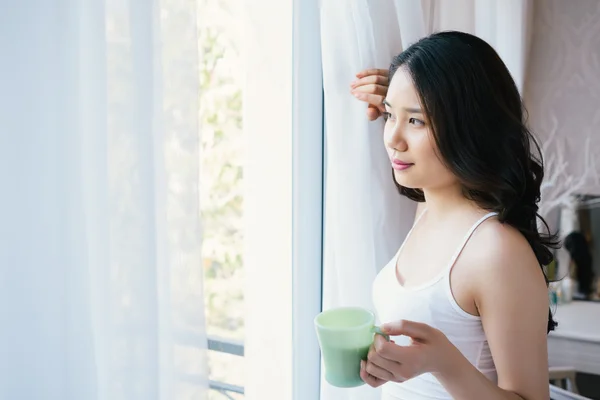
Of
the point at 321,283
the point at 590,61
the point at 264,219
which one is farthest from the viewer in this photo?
the point at 590,61

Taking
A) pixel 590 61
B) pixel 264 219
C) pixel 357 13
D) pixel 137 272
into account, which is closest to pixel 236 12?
pixel 357 13

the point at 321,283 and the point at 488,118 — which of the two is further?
the point at 321,283

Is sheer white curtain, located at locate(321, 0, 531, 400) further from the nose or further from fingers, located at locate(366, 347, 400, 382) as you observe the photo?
fingers, located at locate(366, 347, 400, 382)

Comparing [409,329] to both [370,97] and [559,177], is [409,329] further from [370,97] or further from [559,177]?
[559,177]

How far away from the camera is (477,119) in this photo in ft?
3.00

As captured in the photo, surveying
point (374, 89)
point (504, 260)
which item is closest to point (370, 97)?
point (374, 89)

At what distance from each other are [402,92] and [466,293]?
33cm

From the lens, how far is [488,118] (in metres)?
0.92

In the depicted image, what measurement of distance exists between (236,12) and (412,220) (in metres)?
0.55

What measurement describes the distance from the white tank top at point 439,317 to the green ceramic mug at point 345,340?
150 mm

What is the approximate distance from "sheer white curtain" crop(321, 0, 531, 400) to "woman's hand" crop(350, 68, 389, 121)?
0.07 ft

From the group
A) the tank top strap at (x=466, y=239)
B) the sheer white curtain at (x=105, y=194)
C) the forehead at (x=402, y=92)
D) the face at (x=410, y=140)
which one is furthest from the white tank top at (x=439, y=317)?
the sheer white curtain at (x=105, y=194)

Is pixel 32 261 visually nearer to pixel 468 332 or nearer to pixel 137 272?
pixel 137 272

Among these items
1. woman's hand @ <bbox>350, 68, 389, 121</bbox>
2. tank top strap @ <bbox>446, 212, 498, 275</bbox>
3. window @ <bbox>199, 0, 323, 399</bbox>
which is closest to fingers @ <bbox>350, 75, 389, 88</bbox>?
woman's hand @ <bbox>350, 68, 389, 121</bbox>
